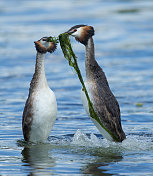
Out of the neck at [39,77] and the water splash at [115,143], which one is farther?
the neck at [39,77]

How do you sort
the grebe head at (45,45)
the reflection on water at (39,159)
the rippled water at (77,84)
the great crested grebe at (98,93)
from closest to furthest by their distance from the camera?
the reflection on water at (39,159)
the rippled water at (77,84)
the great crested grebe at (98,93)
the grebe head at (45,45)

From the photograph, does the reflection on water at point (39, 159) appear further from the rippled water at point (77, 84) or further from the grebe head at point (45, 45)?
the grebe head at point (45, 45)

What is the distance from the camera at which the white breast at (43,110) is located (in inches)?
426

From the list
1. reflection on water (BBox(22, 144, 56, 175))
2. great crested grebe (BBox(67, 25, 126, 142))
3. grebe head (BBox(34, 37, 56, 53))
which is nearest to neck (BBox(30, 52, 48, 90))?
grebe head (BBox(34, 37, 56, 53))

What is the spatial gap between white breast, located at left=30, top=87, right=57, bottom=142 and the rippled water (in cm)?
38

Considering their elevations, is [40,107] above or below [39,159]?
above

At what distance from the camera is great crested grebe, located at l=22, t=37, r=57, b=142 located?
10844 millimetres

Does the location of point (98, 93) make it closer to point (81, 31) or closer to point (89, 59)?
Answer: point (89, 59)

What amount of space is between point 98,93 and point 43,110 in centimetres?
100

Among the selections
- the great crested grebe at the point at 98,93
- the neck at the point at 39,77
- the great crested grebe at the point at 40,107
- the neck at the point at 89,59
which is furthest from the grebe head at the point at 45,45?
the neck at the point at 89,59

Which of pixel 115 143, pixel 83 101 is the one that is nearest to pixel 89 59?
pixel 83 101

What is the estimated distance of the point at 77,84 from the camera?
1703cm

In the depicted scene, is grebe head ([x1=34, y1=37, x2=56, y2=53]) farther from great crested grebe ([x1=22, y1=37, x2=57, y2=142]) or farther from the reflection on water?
the reflection on water

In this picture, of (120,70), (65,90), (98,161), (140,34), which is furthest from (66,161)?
Result: (140,34)
